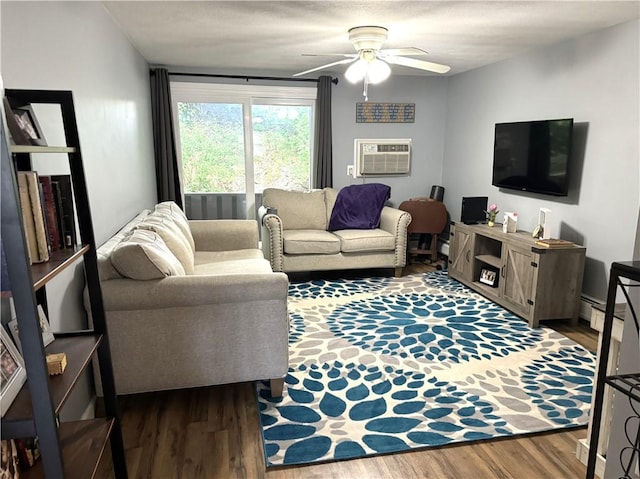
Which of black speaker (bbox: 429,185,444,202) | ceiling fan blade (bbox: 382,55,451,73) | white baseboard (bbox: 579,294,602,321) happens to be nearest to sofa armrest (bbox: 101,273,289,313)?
ceiling fan blade (bbox: 382,55,451,73)

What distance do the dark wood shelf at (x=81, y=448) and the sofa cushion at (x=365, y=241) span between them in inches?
128

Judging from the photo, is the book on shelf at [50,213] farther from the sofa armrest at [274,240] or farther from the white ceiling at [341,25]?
the sofa armrest at [274,240]

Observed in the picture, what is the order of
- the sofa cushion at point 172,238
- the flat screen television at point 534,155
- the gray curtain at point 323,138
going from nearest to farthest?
the sofa cushion at point 172,238 < the flat screen television at point 534,155 < the gray curtain at point 323,138

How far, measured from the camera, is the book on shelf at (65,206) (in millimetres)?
1401

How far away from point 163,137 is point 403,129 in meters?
2.92

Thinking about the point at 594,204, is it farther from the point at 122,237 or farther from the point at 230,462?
the point at 122,237

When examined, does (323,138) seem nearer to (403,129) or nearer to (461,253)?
(403,129)

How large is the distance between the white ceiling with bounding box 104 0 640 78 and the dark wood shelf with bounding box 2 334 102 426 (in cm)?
221

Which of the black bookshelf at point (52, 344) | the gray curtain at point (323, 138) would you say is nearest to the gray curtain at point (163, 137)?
the gray curtain at point (323, 138)

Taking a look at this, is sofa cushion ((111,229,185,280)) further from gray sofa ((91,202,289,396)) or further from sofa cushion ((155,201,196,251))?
sofa cushion ((155,201,196,251))

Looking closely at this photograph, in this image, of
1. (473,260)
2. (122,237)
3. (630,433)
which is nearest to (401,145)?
(473,260)

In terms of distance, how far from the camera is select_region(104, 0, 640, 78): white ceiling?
283 centimetres

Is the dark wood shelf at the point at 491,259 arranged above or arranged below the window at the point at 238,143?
below

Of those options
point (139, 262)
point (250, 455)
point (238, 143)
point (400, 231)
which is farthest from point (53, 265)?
point (238, 143)
